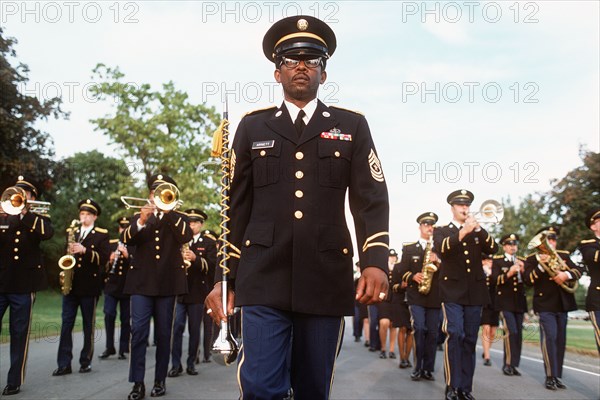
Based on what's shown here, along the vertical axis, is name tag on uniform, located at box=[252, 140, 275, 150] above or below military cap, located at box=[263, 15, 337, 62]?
below

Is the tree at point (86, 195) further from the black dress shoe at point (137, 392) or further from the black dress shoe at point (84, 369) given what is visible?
the black dress shoe at point (137, 392)

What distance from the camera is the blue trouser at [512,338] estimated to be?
1152cm

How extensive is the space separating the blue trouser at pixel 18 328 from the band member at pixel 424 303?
6.02m

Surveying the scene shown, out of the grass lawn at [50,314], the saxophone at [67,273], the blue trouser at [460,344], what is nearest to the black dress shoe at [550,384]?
the blue trouser at [460,344]

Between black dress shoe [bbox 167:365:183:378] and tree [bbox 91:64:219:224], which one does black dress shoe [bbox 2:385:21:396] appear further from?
tree [bbox 91:64:219:224]

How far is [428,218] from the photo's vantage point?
12.1 m

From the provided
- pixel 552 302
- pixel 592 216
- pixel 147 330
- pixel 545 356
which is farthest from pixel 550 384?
pixel 147 330

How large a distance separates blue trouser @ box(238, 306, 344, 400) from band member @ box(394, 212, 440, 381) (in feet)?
23.7

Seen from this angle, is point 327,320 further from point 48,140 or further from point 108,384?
point 48,140

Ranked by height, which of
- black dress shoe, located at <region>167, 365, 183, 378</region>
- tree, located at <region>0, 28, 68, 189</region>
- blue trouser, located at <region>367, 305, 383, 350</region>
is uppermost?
tree, located at <region>0, 28, 68, 189</region>

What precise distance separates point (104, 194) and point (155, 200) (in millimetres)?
53387

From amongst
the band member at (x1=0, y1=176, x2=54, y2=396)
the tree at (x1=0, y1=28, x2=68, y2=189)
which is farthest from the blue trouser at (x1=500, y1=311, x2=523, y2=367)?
the tree at (x1=0, y1=28, x2=68, y2=189)

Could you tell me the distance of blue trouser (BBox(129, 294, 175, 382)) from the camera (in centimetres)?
778

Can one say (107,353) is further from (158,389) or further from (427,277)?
(427,277)
